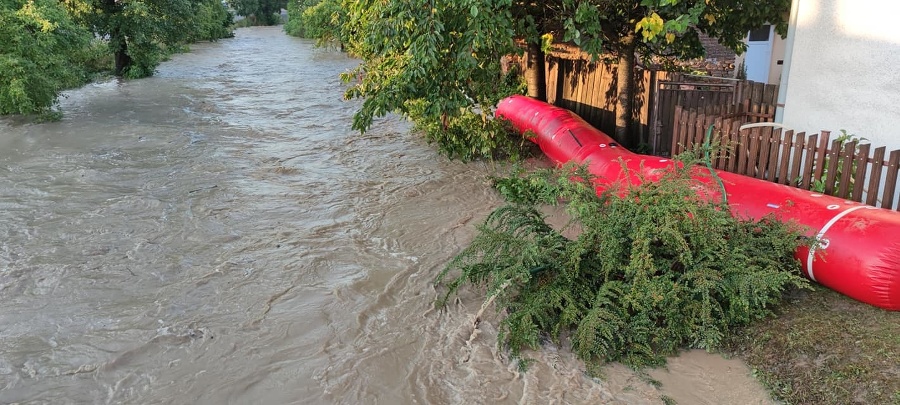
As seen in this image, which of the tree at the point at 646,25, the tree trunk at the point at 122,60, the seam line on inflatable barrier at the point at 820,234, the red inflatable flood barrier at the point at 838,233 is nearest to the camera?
the red inflatable flood barrier at the point at 838,233

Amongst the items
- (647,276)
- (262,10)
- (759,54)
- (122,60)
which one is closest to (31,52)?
(122,60)

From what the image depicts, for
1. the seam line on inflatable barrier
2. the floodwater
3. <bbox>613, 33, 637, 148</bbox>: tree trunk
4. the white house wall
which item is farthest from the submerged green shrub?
<bbox>613, 33, 637, 148</bbox>: tree trunk

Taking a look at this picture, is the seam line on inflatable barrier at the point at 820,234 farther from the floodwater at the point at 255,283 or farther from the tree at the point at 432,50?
the tree at the point at 432,50

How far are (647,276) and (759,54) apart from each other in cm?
1099

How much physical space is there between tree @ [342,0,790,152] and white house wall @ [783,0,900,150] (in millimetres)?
1041

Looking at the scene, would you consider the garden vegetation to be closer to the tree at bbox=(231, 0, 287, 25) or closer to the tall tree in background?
the tall tree in background

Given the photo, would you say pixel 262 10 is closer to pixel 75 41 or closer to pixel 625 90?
pixel 75 41

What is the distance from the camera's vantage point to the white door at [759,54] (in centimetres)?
1327

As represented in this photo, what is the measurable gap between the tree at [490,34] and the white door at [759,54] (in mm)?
5338

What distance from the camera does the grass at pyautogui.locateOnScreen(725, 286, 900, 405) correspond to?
3.78 m

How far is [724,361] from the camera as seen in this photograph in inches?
175

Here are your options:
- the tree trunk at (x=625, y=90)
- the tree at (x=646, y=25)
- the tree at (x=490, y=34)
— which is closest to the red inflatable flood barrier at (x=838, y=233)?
the tree at (x=646, y=25)

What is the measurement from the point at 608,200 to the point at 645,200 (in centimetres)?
47

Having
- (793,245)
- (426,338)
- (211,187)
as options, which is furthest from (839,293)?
(211,187)
